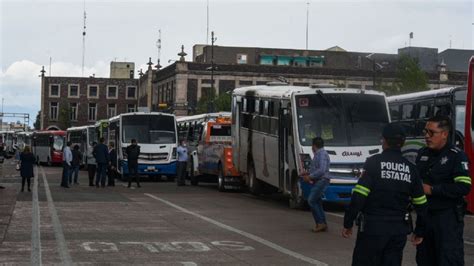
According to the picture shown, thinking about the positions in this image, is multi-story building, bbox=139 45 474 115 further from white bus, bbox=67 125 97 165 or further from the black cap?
the black cap

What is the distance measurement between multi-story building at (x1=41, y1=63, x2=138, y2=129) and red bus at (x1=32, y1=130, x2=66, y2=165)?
48.7 m

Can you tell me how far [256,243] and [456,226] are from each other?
20.8 feet

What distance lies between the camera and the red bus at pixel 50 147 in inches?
2771

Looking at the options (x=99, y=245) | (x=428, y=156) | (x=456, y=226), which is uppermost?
(x=428, y=156)

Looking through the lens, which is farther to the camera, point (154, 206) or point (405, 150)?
point (405, 150)

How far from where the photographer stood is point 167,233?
16047mm

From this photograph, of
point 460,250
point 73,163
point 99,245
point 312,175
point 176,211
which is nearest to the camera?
point 460,250

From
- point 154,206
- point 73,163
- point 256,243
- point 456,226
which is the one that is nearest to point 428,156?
point 456,226

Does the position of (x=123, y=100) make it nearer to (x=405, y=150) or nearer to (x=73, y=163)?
(x=73, y=163)

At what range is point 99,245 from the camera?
14.1m

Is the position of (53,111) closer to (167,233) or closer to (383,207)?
(167,233)

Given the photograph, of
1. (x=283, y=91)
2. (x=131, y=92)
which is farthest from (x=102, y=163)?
(x=131, y=92)

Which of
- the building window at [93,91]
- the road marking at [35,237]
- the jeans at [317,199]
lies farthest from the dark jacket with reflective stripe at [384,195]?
the building window at [93,91]

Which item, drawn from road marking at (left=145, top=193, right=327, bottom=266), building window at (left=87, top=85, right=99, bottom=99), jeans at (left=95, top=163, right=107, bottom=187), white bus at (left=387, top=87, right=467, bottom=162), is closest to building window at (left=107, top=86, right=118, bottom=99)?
building window at (left=87, top=85, right=99, bottom=99)
